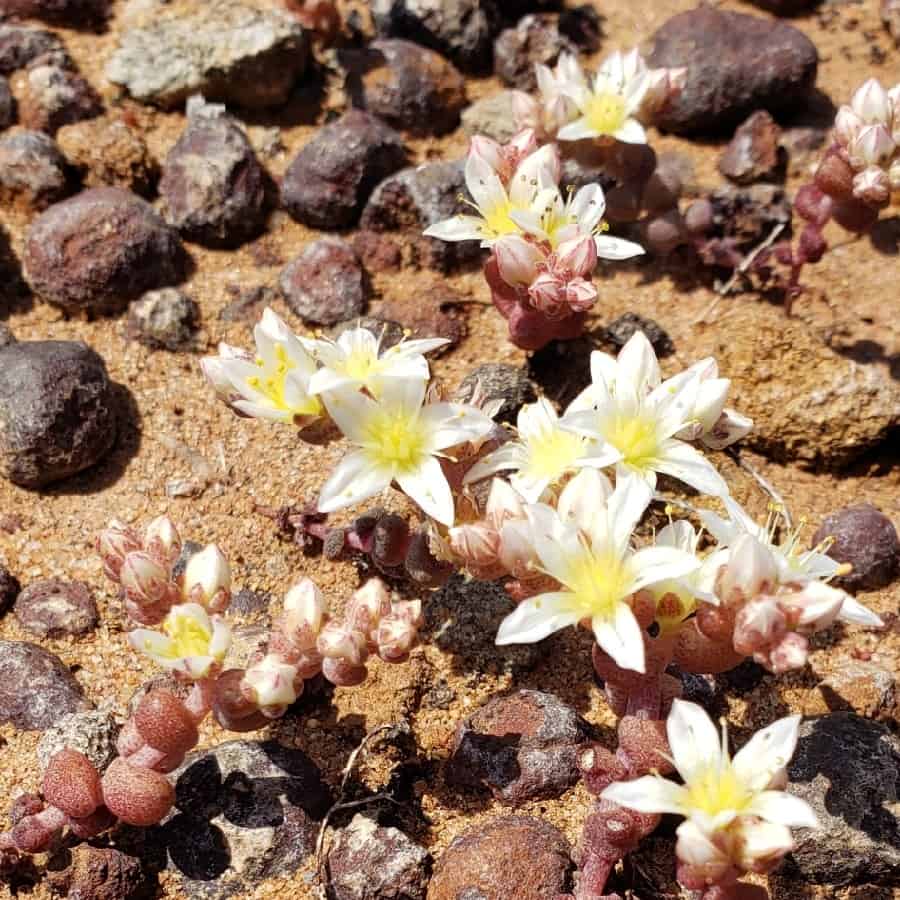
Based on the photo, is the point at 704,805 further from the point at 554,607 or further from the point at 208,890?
A: the point at 208,890

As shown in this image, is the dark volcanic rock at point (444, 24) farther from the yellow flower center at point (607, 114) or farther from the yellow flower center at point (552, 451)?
the yellow flower center at point (552, 451)

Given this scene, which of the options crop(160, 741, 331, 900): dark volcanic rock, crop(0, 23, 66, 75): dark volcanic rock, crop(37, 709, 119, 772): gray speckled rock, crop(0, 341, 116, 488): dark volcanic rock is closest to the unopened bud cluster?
crop(160, 741, 331, 900): dark volcanic rock

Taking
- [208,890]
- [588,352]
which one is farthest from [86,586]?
[588,352]

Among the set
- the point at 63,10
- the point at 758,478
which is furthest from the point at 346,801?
the point at 63,10

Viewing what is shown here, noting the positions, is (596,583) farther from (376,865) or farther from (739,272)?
(739,272)

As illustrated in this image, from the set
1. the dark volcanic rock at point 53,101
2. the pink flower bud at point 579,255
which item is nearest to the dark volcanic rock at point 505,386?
the pink flower bud at point 579,255

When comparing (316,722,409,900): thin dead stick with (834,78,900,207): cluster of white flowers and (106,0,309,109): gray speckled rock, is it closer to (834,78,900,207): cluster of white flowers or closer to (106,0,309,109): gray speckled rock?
(834,78,900,207): cluster of white flowers

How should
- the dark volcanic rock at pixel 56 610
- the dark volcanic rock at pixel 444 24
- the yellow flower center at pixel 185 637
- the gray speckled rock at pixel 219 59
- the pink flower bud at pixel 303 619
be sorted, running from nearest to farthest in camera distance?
the yellow flower center at pixel 185 637
the pink flower bud at pixel 303 619
the dark volcanic rock at pixel 56 610
the gray speckled rock at pixel 219 59
the dark volcanic rock at pixel 444 24
